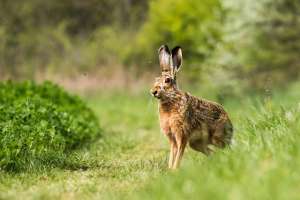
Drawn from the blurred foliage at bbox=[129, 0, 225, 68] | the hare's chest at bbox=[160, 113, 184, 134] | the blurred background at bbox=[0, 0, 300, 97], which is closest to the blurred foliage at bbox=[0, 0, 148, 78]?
the blurred background at bbox=[0, 0, 300, 97]

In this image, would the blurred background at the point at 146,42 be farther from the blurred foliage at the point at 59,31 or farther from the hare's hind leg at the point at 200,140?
the hare's hind leg at the point at 200,140

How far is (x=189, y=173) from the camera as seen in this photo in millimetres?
7496

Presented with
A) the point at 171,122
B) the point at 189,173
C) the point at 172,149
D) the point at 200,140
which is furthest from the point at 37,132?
the point at 189,173

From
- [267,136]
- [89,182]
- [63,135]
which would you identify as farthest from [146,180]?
[63,135]

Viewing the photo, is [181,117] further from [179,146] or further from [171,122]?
[179,146]

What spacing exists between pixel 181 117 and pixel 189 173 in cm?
219

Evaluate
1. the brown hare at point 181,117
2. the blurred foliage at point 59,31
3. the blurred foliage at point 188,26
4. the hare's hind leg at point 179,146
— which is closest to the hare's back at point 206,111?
the brown hare at point 181,117

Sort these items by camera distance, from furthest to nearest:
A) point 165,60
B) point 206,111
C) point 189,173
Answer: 1. point 206,111
2. point 165,60
3. point 189,173

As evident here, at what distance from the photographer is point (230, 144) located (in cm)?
989

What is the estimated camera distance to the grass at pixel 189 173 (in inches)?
261

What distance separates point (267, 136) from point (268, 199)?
2.65 m

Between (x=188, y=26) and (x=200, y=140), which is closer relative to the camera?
(x=200, y=140)

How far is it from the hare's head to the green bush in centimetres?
178

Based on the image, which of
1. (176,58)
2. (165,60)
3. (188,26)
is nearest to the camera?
(165,60)
